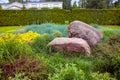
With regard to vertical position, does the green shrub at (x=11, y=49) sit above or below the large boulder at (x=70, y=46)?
above

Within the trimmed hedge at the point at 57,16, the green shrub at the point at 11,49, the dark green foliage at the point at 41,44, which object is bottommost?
the trimmed hedge at the point at 57,16

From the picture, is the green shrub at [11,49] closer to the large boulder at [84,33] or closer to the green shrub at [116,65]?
the green shrub at [116,65]

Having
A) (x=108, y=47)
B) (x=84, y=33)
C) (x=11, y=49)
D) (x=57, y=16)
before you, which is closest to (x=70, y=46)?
(x=108, y=47)

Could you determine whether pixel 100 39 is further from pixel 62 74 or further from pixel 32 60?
pixel 62 74

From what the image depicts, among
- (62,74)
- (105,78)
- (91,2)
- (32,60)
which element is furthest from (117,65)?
(91,2)

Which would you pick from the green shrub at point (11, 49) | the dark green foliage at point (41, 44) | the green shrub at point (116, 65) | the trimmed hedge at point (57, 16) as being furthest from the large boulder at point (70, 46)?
the trimmed hedge at point (57, 16)

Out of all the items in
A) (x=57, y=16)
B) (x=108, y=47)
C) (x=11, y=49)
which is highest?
(x=11, y=49)

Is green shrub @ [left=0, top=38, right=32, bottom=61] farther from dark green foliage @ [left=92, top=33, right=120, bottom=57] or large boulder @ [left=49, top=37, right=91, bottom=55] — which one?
large boulder @ [left=49, top=37, right=91, bottom=55]

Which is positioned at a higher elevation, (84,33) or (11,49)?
(11,49)

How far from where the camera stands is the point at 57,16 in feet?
85.9

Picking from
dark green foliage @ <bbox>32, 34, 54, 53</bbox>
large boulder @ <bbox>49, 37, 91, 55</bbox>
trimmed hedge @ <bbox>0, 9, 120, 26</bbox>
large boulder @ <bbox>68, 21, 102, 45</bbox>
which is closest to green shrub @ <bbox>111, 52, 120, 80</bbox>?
large boulder @ <bbox>49, 37, 91, 55</bbox>

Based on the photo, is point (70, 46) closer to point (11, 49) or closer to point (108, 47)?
point (108, 47)

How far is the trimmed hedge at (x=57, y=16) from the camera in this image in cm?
2583

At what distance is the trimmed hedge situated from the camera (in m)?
25.8
